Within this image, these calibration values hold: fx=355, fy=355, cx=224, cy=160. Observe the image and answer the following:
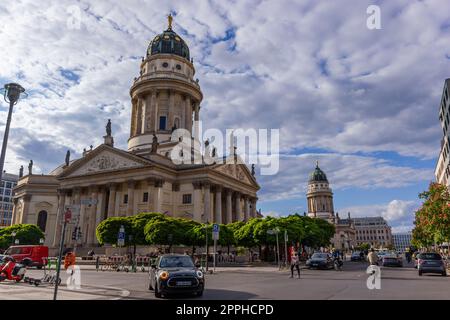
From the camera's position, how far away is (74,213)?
11539 mm

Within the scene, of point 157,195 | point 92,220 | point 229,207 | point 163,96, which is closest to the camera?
point 157,195

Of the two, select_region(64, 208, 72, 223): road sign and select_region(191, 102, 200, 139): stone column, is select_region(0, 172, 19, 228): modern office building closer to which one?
select_region(191, 102, 200, 139): stone column

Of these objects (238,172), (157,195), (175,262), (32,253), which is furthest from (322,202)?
(175,262)

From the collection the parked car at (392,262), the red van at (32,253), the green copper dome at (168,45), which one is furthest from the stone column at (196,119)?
the parked car at (392,262)

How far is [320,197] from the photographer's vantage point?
153m

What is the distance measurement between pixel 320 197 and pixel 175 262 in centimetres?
14560

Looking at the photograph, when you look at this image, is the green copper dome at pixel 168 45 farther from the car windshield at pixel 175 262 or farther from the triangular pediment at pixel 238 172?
the car windshield at pixel 175 262

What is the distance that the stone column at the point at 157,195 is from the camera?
49.5m

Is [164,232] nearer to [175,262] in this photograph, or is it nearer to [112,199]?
[112,199]

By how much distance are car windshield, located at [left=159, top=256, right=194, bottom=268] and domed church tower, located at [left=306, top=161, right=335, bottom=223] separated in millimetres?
141244

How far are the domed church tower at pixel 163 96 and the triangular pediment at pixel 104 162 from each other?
334 inches
